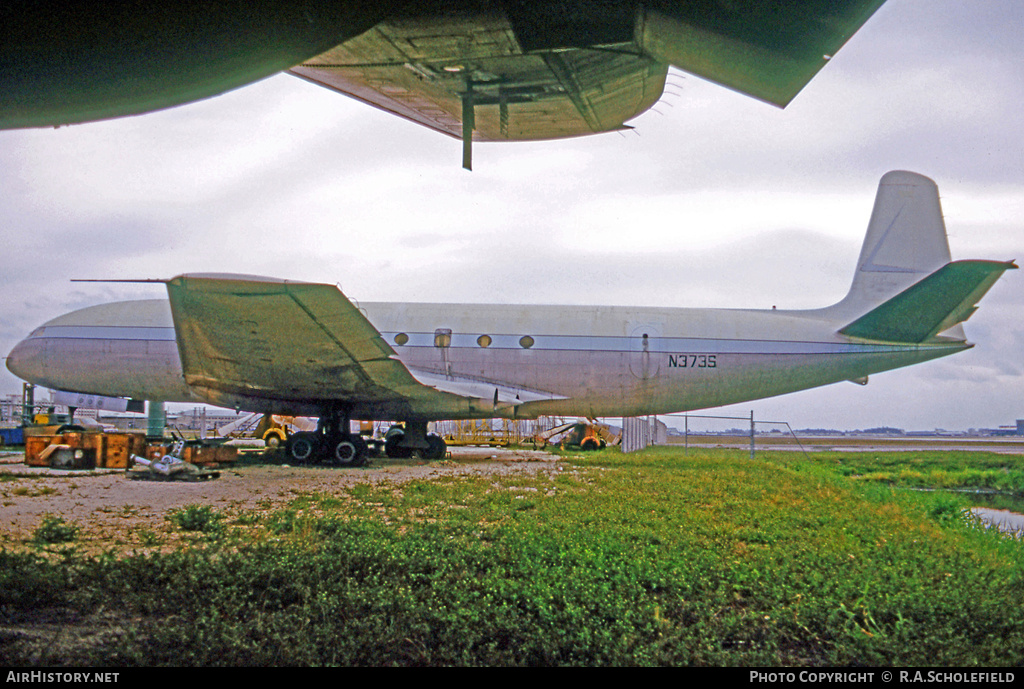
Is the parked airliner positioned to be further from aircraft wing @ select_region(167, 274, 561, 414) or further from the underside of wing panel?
the underside of wing panel

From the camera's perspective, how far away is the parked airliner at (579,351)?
14.0 metres

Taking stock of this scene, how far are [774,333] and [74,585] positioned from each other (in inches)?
561

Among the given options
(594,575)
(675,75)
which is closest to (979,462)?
(594,575)

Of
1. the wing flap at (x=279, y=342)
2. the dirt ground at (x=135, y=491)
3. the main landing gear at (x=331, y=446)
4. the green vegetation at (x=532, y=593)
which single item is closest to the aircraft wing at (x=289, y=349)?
the wing flap at (x=279, y=342)

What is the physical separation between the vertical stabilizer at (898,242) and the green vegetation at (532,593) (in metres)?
9.60

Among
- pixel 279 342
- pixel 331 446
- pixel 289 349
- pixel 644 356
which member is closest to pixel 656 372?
pixel 644 356

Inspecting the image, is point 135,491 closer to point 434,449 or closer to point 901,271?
point 434,449

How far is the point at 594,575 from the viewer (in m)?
4.52

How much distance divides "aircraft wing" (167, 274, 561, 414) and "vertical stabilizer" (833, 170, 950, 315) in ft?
29.6

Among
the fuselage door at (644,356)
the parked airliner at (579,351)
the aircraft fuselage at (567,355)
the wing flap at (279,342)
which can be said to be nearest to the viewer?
the wing flap at (279,342)

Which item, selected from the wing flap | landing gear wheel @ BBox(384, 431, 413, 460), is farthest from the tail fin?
landing gear wheel @ BBox(384, 431, 413, 460)

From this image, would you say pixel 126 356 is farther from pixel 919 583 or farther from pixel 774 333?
pixel 919 583

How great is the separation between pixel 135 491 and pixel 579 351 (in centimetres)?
964

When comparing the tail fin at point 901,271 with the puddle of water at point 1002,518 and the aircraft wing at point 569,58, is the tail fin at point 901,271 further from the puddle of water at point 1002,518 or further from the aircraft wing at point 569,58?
the aircraft wing at point 569,58
